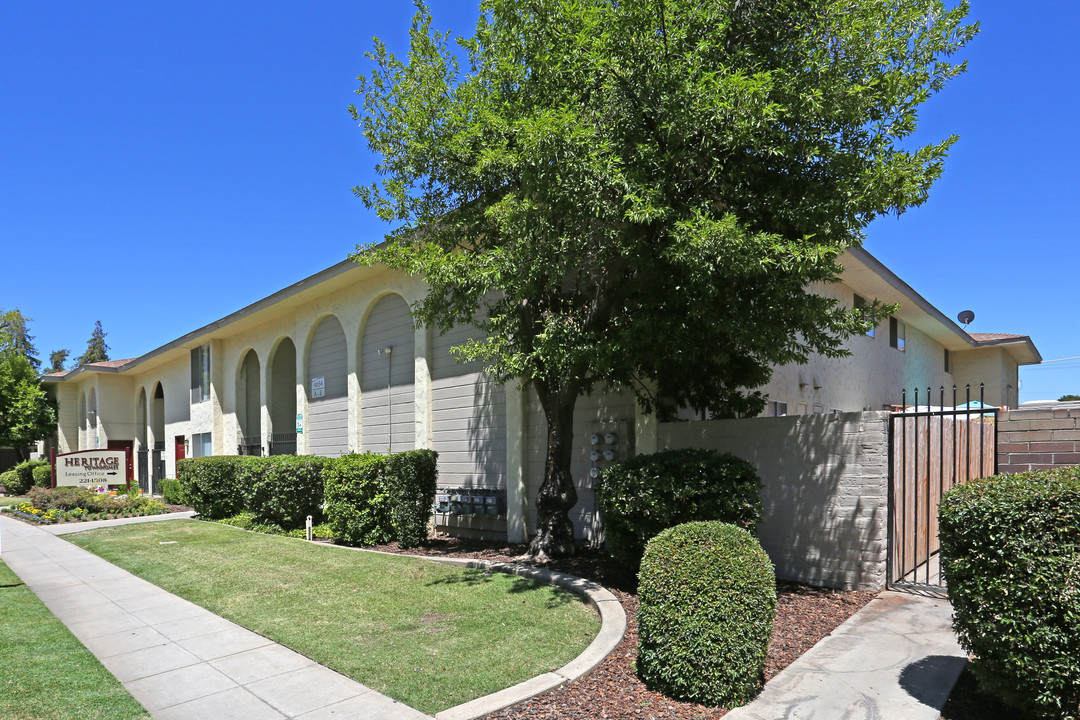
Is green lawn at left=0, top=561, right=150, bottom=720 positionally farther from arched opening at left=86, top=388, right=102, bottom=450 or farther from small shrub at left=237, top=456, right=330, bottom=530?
arched opening at left=86, top=388, right=102, bottom=450

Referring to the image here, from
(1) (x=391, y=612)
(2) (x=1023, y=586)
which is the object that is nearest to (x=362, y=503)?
(1) (x=391, y=612)

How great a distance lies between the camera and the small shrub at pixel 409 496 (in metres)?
11.2

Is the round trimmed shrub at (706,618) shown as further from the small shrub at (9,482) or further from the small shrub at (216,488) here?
the small shrub at (9,482)

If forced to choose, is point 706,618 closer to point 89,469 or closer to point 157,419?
point 89,469

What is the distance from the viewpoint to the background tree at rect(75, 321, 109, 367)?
2908 inches

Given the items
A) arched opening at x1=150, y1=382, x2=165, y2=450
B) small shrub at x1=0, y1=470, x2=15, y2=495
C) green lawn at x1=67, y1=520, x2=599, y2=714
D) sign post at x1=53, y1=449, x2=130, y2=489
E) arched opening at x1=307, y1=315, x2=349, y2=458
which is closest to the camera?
green lawn at x1=67, y1=520, x2=599, y2=714

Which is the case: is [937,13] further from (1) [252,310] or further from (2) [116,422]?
(2) [116,422]

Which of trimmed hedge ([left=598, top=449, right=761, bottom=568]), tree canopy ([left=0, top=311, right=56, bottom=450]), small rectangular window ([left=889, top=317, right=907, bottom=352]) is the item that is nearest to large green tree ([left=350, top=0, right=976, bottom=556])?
trimmed hedge ([left=598, top=449, right=761, bottom=568])

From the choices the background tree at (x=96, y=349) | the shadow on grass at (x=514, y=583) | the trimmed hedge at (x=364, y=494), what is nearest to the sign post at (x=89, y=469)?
the trimmed hedge at (x=364, y=494)

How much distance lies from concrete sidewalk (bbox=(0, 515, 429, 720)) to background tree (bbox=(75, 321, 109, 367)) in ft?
251

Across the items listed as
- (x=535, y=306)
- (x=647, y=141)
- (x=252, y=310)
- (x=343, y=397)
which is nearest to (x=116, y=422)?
(x=252, y=310)

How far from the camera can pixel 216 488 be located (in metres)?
16.8

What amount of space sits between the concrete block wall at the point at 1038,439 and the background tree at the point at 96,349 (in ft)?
275

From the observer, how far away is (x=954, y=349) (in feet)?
81.0
